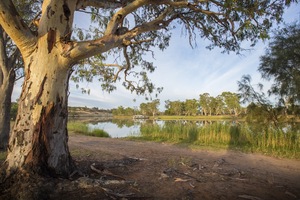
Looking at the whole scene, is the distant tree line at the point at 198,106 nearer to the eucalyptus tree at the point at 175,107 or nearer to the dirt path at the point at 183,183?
the eucalyptus tree at the point at 175,107

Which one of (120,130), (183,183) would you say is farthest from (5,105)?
(120,130)

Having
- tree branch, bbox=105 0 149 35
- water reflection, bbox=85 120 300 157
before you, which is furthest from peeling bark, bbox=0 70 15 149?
water reflection, bbox=85 120 300 157

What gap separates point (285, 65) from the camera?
9.91m

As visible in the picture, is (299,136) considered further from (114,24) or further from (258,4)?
(114,24)

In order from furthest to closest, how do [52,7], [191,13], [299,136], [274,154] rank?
[299,136]
[274,154]
[191,13]
[52,7]

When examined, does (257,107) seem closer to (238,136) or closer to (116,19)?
(238,136)

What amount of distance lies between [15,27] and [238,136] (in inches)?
377

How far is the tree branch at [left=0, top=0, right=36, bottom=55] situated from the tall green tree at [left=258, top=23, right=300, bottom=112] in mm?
8833

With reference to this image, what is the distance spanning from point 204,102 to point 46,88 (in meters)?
60.9

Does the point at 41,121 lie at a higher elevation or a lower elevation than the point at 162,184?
higher

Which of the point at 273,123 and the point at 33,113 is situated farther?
the point at 273,123

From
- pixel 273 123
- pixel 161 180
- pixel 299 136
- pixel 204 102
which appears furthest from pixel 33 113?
pixel 204 102

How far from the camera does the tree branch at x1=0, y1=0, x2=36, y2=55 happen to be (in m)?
3.21

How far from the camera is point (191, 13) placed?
6512 millimetres
